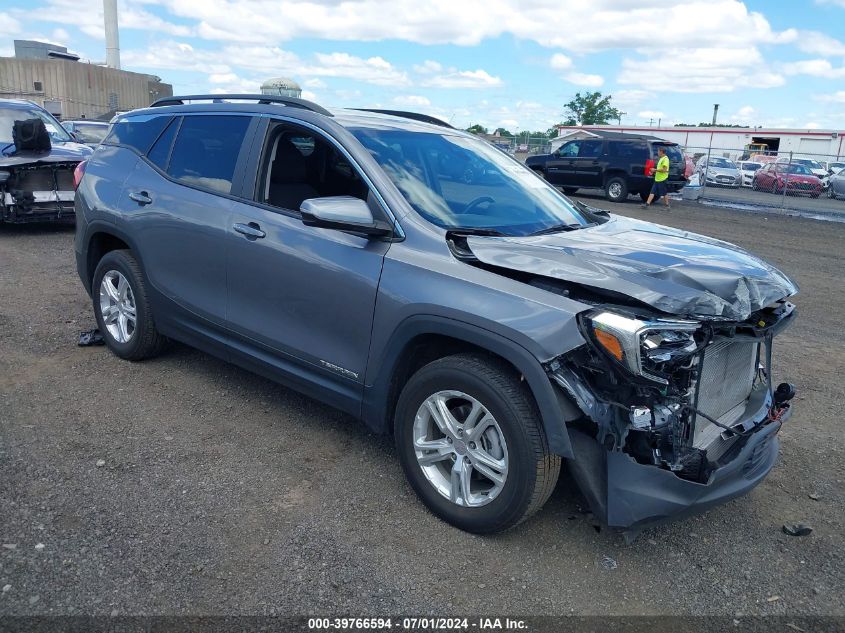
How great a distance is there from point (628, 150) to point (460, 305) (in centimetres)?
1846

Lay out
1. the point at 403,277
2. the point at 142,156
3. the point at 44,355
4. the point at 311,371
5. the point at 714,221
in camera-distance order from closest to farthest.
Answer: the point at 403,277 → the point at 311,371 → the point at 142,156 → the point at 44,355 → the point at 714,221

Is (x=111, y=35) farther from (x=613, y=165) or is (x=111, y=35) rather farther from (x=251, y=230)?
Result: (x=251, y=230)

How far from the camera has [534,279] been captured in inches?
120

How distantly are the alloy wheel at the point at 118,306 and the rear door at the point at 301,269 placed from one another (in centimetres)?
130

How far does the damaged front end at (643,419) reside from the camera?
9.07 feet

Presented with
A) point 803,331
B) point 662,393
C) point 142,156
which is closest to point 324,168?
point 142,156

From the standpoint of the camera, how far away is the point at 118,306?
16.9 ft

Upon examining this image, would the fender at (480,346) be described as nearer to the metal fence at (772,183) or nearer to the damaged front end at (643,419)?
the damaged front end at (643,419)

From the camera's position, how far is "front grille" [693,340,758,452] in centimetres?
304

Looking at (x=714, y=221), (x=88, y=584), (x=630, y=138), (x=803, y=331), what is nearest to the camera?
(x=88, y=584)

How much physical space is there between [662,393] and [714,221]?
620 inches

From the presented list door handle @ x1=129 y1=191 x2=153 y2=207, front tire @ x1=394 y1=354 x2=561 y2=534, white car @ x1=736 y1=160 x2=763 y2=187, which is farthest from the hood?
white car @ x1=736 y1=160 x2=763 y2=187

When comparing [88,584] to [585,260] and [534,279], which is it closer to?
[534,279]

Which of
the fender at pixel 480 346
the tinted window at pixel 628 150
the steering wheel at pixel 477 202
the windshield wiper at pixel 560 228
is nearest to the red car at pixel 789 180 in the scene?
the tinted window at pixel 628 150
